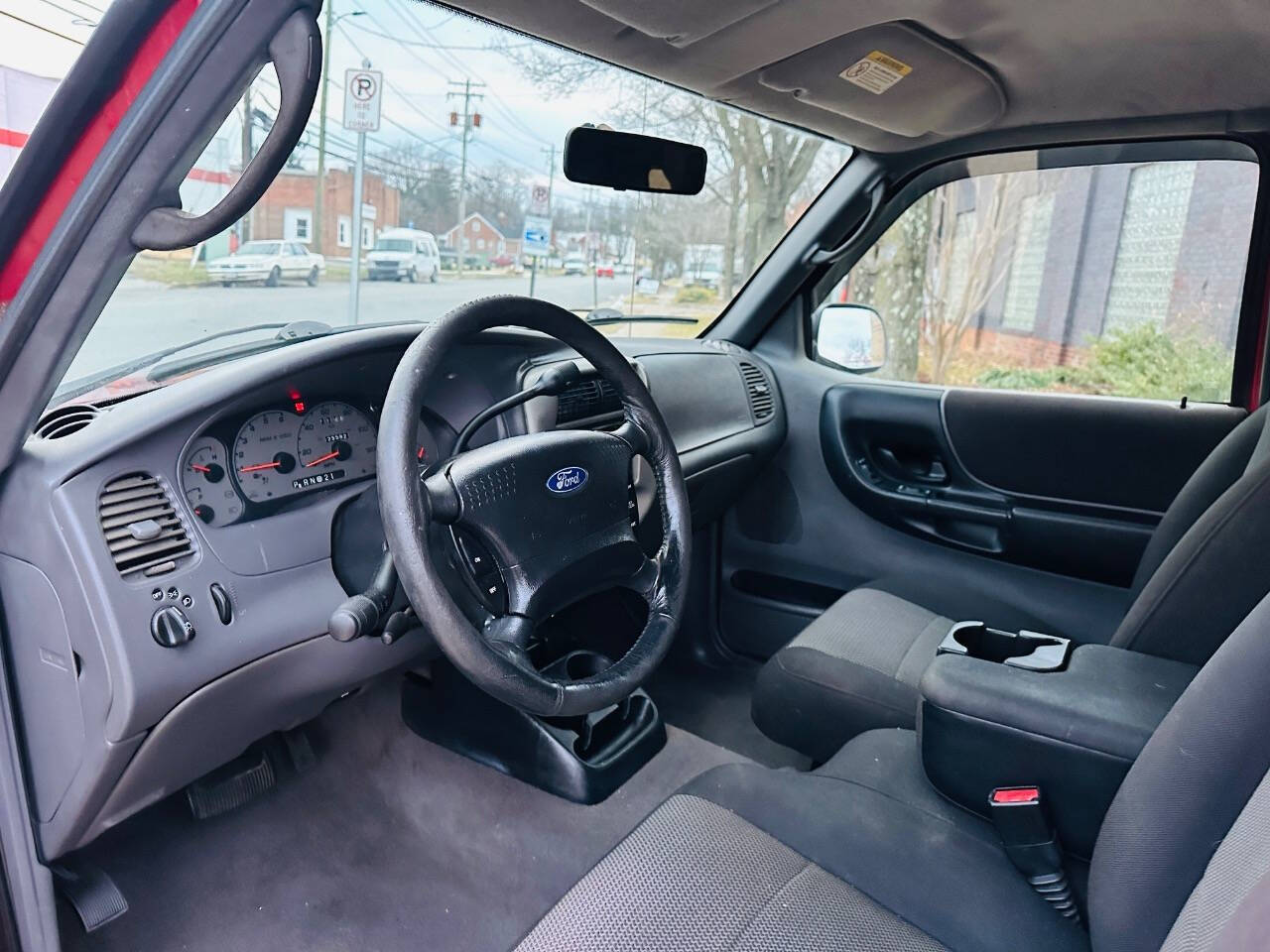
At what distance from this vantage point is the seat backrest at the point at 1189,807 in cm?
96

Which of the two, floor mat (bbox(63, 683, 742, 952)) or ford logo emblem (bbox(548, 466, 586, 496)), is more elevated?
ford logo emblem (bbox(548, 466, 586, 496))

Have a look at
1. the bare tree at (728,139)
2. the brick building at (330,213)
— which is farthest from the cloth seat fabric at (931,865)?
the bare tree at (728,139)

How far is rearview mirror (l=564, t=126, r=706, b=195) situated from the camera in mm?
2078

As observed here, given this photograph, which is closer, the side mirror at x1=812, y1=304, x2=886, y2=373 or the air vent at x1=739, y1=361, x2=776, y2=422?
the air vent at x1=739, y1=361, x2=776, y2=422

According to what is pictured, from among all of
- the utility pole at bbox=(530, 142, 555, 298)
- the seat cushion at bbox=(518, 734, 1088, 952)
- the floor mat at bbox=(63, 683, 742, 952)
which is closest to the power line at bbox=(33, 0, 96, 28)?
the seat cushion at bbox=(518, 734, 1088, 952)

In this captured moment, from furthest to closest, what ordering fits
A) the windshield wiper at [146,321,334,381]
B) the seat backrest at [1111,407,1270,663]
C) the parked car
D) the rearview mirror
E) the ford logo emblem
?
the rearview mirror → the parked car → the windshield wiper at [146,321,334,381] → the ford logo emblem → the seat backrest at [1111,407,1270,663]

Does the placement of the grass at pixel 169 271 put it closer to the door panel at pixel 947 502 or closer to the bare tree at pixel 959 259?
the door panel at pixel 947 502

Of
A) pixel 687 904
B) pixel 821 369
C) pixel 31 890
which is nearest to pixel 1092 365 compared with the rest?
pixel 821 369

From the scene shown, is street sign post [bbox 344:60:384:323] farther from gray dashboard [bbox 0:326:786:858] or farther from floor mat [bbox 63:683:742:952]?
floor mat [bbox 63:683:742:952]

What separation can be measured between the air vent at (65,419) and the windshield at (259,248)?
1.38 ft

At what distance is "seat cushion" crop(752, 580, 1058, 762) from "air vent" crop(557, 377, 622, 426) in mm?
662

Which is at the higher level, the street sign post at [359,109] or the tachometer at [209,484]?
the street sign post at [359,109]

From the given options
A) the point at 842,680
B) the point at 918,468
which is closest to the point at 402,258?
the point at 842,680

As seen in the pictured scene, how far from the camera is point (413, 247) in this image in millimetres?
2510
